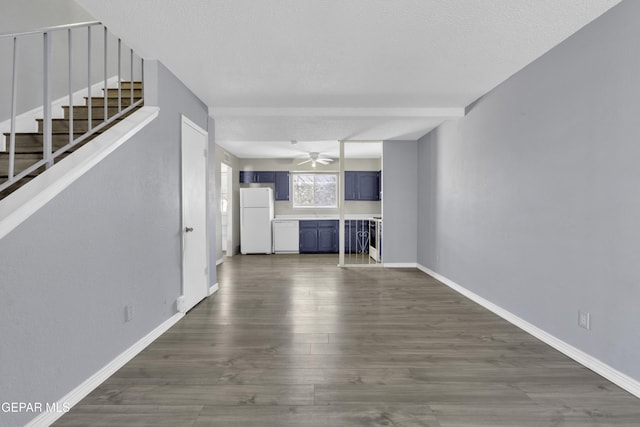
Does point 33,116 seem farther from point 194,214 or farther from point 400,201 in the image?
point 400,201

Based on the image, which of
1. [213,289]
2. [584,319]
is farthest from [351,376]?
[213,289]

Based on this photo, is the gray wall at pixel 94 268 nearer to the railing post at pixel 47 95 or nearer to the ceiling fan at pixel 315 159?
the railing post at pixel 47 95

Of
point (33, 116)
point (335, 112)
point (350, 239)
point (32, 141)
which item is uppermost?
point (335, 112)

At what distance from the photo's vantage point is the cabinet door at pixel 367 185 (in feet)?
26.3

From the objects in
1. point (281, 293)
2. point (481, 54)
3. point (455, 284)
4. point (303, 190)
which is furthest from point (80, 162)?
point (303, 190)

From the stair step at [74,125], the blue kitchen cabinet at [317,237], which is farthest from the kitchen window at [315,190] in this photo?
the stair step at [74,125]

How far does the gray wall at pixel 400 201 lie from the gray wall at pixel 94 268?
3735 mm

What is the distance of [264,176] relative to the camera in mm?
8094

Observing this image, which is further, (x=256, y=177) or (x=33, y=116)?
(x=256, y=177)

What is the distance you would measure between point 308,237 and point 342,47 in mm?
5573

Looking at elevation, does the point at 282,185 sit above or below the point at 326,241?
above

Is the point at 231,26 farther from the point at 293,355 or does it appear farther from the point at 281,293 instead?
the point at 281,293

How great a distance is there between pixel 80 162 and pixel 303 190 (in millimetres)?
6675

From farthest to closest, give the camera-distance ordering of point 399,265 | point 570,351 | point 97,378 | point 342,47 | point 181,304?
point 399,265, point 181,304, point 342,47, point 570,351, point 97,378
